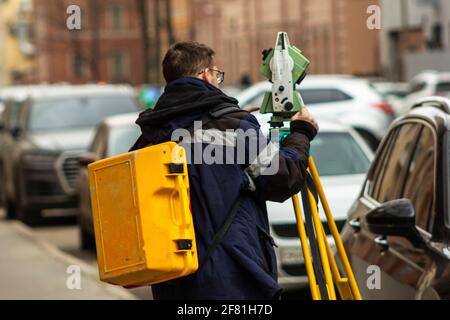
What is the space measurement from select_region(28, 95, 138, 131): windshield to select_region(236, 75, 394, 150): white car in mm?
2032

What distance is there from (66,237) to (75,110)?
10.5 ft

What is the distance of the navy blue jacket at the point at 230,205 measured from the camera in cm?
514

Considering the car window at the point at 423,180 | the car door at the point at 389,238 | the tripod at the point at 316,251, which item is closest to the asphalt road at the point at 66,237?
the car door at the point at 389,238

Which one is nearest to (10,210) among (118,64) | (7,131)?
(7,131)

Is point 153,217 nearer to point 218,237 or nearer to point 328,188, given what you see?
point 218,237

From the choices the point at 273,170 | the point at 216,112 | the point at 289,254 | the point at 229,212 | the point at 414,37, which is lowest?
the point at 414,37

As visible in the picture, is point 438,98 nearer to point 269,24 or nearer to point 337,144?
point 337,144

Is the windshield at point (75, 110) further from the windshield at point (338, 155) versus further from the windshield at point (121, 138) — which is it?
the windshield at point (338, 155)

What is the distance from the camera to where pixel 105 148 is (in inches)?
636

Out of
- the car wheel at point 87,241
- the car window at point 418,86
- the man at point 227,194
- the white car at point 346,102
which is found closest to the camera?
the man at point 227,194

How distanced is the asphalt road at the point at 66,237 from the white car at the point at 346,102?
3.48 m

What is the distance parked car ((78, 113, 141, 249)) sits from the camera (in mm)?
16016

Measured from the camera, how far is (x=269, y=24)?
64.8 metres
